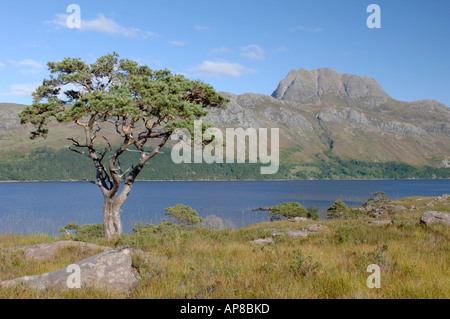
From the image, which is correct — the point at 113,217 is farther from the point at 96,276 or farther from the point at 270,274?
the point at 270,274

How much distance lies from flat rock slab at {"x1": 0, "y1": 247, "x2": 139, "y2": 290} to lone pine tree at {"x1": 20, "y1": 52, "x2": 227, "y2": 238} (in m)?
11.6

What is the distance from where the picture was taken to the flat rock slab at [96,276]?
5.77 meters

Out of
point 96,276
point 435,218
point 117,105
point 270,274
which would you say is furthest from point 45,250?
point 435,218

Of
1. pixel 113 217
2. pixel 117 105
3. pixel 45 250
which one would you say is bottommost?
pixel 113 217

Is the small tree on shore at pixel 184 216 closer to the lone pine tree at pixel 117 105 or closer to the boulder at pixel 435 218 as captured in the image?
the lone pine tree at pixel 117 105

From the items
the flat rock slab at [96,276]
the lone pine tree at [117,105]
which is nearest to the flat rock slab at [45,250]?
the flat rock slab at [96,276]

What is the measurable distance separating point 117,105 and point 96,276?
12.9 m

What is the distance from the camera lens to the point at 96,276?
6.13 m

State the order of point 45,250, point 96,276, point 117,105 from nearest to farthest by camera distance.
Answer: point 96,276
point 45,250
point 117,105

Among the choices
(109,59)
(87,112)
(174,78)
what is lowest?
(87,112)

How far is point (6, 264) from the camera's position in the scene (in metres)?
7.61

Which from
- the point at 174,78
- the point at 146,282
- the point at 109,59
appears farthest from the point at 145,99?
the point at 146,282
